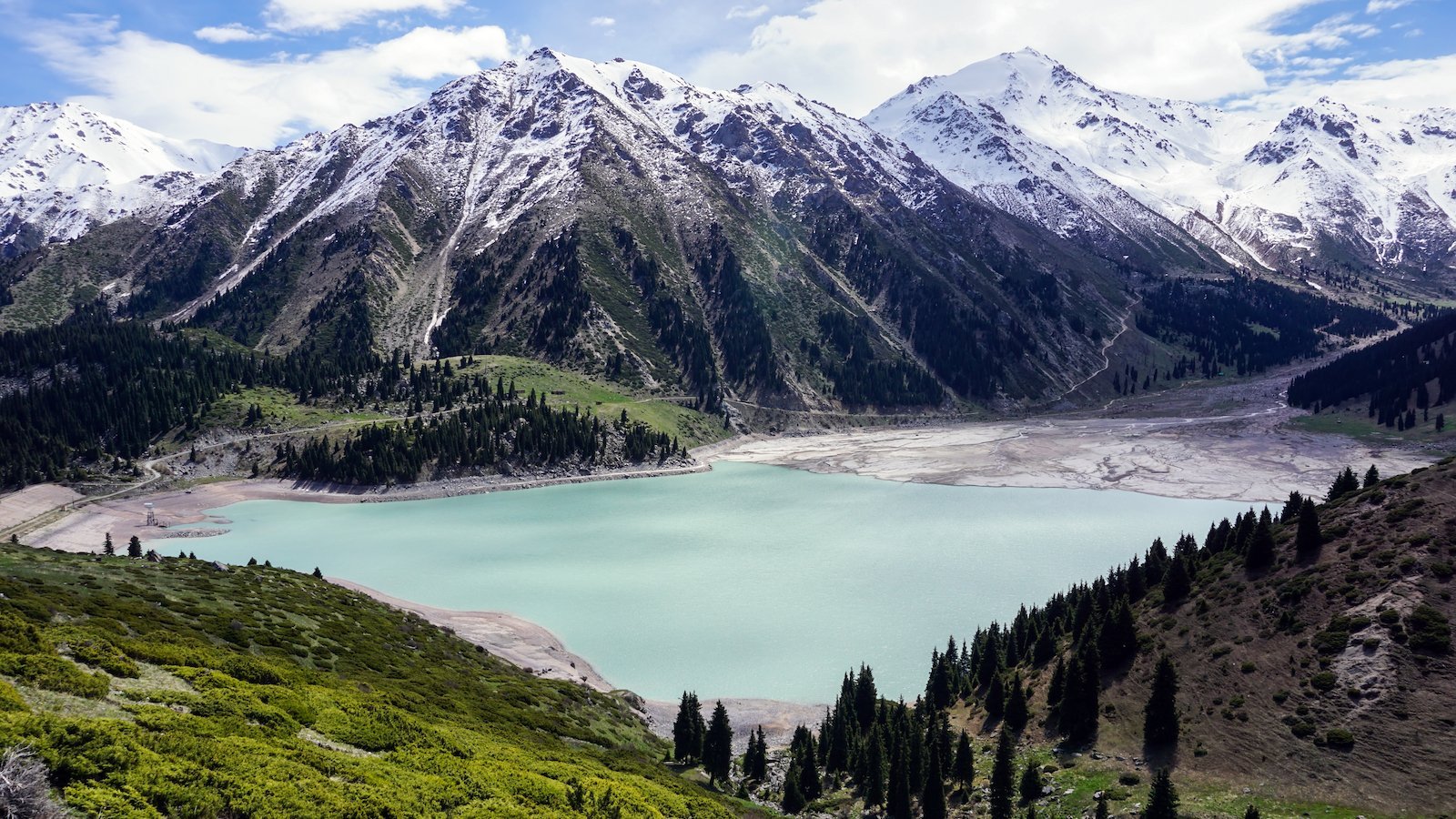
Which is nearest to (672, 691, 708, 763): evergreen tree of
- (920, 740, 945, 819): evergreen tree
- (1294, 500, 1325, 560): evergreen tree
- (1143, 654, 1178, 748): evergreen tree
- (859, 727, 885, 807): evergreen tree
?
(859, 727, 885, 807): evergreen tree

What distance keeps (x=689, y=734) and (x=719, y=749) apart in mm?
2723

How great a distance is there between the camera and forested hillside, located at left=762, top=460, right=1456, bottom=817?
3512cm

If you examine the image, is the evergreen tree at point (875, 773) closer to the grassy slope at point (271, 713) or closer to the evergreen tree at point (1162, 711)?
the grassy slope at point (271, 713)

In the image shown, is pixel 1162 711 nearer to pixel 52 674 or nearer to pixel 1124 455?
pixel 52 674

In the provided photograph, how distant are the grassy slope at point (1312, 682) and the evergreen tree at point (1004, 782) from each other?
2918 millimetres

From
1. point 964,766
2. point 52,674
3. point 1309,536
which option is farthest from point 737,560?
point 52,674

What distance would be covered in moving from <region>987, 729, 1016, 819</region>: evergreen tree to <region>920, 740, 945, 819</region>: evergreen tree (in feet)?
8.13

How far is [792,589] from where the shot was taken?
7694 cm

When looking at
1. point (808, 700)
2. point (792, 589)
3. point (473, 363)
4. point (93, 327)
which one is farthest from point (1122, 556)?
point (93, 327)

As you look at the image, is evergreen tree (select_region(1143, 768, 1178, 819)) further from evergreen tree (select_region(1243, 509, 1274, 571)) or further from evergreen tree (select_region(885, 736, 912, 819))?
evergreen tree (select_region(1243, 509, 1274, 571))

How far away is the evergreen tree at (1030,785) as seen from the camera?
3809 centimetres

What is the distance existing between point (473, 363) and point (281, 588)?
13542 centimetres

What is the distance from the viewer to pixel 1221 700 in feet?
135

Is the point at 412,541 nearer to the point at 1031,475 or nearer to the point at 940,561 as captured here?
the point at 940,561
